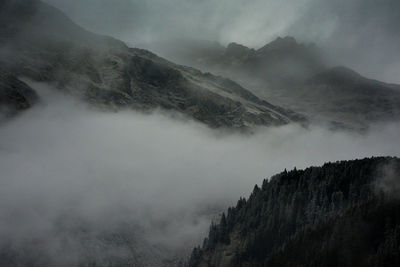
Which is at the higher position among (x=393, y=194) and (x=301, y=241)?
(x=393, y=194)

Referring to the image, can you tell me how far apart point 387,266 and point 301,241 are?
147ft

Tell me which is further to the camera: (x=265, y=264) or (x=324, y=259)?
(x=265, y=264)

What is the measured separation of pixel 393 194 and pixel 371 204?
12.2 meters

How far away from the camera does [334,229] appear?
596 feet

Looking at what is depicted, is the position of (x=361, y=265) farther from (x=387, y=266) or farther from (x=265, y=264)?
(x=265, y=264)

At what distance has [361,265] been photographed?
15550cm

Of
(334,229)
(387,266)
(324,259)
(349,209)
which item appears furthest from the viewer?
(349,209)

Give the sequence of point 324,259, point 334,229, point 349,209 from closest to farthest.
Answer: point 324,259, point 334,229, point 349,209

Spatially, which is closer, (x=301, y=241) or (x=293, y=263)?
(x=293, y=263)

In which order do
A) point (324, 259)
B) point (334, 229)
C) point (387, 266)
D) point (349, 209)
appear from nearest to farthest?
point (387, 266)
point (324, 259)
point (334, 229)
point (349, 209)

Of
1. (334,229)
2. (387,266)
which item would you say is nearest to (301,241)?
(334,229)

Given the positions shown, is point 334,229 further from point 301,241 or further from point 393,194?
point 393,194

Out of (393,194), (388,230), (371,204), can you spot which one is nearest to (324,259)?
(388,230)

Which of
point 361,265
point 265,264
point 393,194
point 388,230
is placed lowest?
point 265,264
